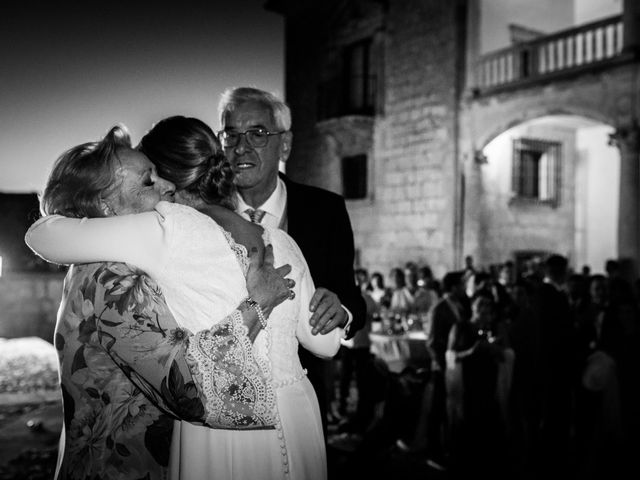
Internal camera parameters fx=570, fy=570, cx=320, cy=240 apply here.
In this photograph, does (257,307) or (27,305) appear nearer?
(257,307)

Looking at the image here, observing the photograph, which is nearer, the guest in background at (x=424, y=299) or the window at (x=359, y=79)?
the guest in background at (x=424, y=299)

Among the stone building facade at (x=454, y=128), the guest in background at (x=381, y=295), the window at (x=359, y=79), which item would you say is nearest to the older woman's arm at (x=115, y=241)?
the guest in background at (x=381, y=295)

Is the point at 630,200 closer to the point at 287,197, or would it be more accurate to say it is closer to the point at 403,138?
the point at 403,138

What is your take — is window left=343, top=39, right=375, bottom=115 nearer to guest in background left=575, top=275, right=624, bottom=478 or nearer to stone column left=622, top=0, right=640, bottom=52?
stone column left=622, top=0, right=640, bottom=52

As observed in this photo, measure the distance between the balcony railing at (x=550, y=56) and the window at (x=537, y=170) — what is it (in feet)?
6.21

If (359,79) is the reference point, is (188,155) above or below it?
below

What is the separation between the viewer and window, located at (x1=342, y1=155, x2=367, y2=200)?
606 inches

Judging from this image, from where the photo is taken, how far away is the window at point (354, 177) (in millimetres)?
15383

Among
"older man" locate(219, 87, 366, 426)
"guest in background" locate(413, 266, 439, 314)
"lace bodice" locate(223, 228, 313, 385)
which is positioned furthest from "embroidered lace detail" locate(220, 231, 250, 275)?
"guest in background" locate(413, 266, 439, 314)

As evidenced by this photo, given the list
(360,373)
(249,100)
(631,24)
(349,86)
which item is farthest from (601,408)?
(349,86)

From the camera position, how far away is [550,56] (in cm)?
1187

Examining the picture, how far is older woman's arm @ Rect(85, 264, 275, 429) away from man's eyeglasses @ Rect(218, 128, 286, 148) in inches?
43.7

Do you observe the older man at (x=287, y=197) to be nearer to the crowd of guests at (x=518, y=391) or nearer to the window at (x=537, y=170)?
the crowd of guests at (x=518, y=391)

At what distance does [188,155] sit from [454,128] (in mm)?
12079
